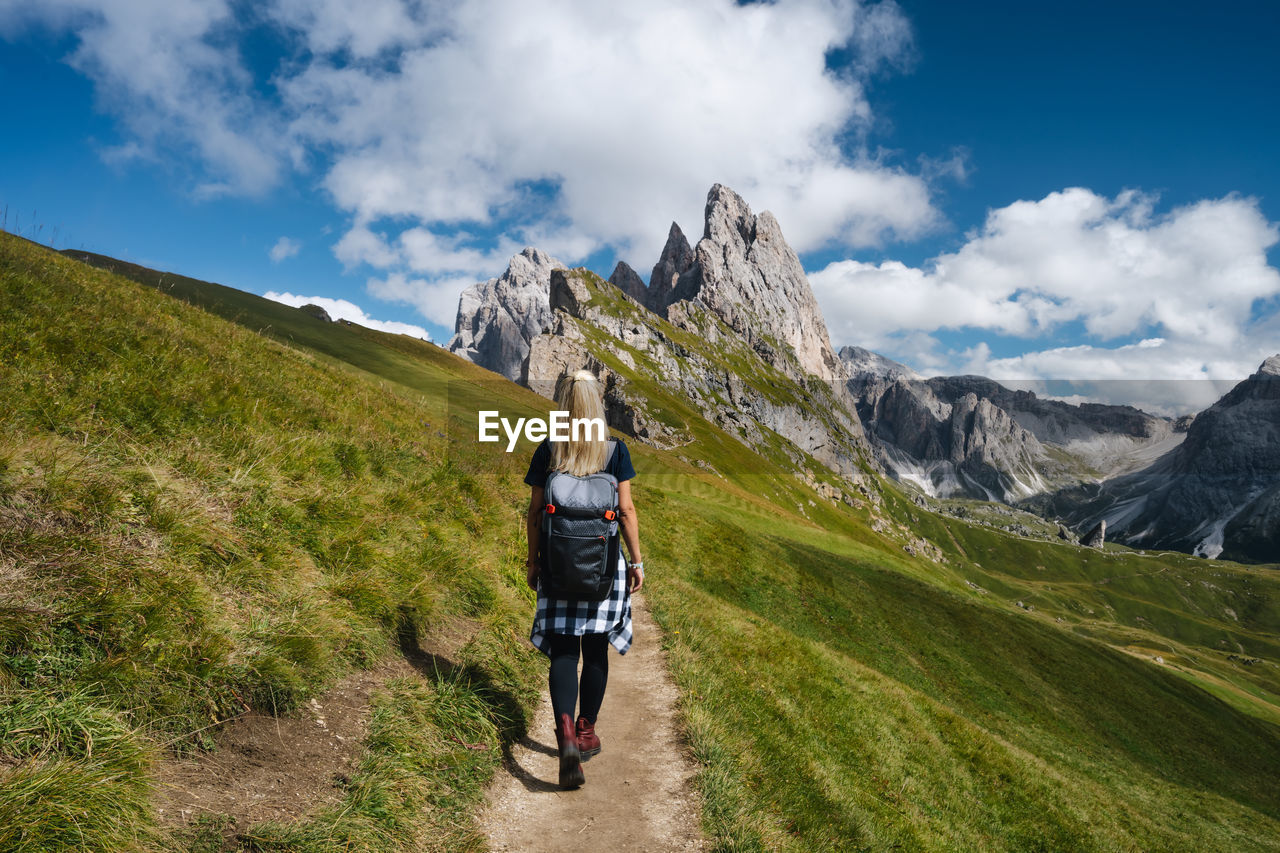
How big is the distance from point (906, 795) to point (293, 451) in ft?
43.3

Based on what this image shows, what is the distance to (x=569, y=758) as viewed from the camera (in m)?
5.99

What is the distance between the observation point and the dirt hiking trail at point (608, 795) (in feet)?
17.9

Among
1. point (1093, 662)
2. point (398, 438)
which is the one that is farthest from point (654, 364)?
point (398, 438)

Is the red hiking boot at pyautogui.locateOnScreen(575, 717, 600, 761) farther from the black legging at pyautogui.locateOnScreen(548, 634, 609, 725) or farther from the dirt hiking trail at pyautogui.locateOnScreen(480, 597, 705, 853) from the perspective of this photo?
the dirt hiking trail at pyautogui.locateOnScreen(480, 597, 705, 853)

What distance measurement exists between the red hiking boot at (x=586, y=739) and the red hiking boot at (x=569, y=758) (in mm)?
426

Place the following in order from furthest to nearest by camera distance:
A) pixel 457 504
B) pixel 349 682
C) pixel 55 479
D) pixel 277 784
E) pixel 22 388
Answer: pixel 457 504, pixel 22 388, pixel 349 682, pixel 55 479, pixel 277 784

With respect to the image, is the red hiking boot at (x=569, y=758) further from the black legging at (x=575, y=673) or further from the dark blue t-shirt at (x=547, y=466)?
the dark blue t-shirt at (x=547, y=466)

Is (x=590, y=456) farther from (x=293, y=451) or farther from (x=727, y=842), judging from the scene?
(x=293, y=451)

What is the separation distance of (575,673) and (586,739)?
88cm

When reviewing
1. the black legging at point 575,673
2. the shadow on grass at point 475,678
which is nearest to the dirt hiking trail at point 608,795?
the shadow on grass at point 475,678

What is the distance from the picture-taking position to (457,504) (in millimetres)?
12594

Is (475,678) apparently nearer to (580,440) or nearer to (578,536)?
(578,536)

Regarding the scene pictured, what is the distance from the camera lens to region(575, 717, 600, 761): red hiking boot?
6.50m

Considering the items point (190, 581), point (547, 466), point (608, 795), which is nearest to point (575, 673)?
point (608, 795)
